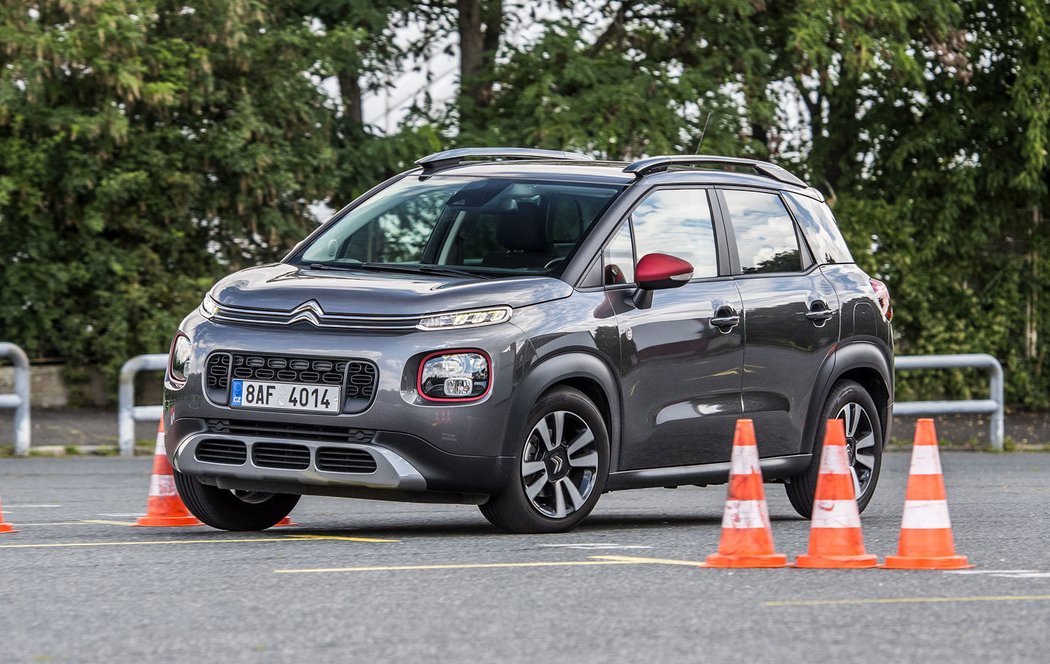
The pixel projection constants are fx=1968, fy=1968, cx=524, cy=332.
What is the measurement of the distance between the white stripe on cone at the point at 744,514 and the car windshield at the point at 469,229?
1.80m

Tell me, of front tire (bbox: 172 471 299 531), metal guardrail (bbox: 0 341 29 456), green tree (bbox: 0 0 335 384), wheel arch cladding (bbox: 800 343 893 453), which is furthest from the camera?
green tree (bbox: 0 0 335 384)

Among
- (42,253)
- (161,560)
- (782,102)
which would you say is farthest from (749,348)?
(782,102)

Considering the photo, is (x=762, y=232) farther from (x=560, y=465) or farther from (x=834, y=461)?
(x=834, y=461)

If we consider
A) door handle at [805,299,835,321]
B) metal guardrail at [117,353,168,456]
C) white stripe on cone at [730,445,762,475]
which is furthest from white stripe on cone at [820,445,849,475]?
metal guardrail at [117,353,168,456]

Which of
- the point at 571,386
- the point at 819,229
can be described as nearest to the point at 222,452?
the point at 571,386

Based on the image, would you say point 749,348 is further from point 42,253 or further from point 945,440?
point 42,253

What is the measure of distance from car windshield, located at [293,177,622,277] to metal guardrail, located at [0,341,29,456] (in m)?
6.79

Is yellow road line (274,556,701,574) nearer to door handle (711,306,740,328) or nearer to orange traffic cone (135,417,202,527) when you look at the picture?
door handle (711,306,740,328)

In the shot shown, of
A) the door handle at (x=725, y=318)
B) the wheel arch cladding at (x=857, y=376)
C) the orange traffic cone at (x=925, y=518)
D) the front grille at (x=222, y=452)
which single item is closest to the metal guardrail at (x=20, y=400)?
the front grille at (x=222, y=452)

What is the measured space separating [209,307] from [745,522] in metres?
2.81

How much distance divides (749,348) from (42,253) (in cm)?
1175

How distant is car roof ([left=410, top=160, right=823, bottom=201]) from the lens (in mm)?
9945

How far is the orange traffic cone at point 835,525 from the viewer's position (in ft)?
25.9

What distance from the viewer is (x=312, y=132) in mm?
21016
